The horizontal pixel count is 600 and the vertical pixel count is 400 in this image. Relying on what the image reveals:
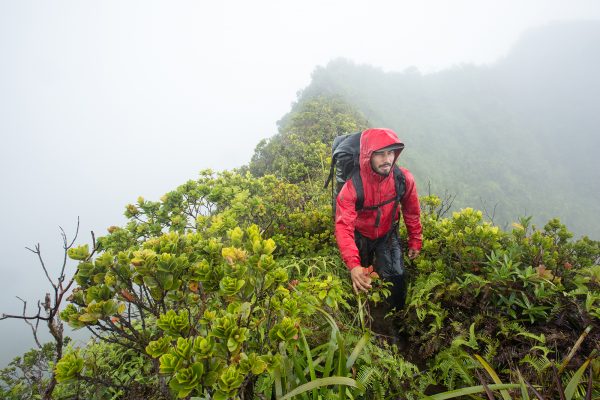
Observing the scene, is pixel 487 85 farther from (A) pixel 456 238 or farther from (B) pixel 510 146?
(A) pixel 456 238

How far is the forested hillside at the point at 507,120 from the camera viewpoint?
1219 inches

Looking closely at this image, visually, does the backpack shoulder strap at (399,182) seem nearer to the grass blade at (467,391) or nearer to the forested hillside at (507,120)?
the grass blade at (467,391)

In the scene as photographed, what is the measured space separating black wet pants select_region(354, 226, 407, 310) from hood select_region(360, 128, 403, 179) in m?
0.86

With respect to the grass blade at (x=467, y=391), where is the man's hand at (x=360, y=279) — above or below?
above

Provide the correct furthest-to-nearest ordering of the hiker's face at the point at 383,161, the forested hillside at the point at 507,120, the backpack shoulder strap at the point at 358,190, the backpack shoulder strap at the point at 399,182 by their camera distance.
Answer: the forested hillside at the point at 507,120, the backpack shoulder strap at the point at 399,182, the backpack shoulder strap at the point at 358,190, the hiker's face at the point at 383,161

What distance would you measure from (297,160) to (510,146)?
46.5 m

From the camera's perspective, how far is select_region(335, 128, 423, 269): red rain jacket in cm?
296

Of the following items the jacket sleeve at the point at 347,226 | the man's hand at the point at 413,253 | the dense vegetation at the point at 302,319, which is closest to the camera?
the dense vegetation at the point at 302,319

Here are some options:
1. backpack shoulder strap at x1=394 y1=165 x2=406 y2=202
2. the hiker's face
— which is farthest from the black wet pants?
the hiker's face

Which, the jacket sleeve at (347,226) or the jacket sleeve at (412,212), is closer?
the jacket sleeve at (347,226)

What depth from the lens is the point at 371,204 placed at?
319cm

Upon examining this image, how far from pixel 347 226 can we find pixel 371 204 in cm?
44

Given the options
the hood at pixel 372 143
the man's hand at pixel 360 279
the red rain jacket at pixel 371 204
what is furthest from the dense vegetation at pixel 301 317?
the hood at pixel 372 143

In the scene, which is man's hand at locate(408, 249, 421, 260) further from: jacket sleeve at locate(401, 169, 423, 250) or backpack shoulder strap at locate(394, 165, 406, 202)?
backpack shoulder strap at locate(394, 165, 406, 202)
